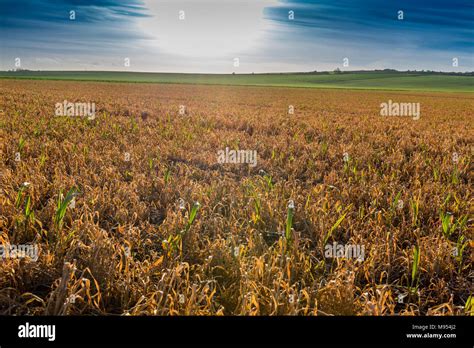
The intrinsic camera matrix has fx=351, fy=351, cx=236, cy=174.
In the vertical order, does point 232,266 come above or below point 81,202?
below

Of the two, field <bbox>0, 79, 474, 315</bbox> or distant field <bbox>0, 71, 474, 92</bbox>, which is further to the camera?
distant field <bbox>0, 71, 474, 92</bbox>

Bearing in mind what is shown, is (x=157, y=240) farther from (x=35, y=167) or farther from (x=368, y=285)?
(x=35, y=167)

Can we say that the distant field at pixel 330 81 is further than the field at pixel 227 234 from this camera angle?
Yes

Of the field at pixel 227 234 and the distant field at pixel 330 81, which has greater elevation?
the distant field at pixel 330 81

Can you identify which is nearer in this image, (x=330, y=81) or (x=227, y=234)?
(x=227, y=234)

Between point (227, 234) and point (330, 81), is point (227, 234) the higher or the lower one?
the lower one

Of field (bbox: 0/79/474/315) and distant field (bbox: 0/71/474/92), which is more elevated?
distant field (bbox: 0/71/474/92)
